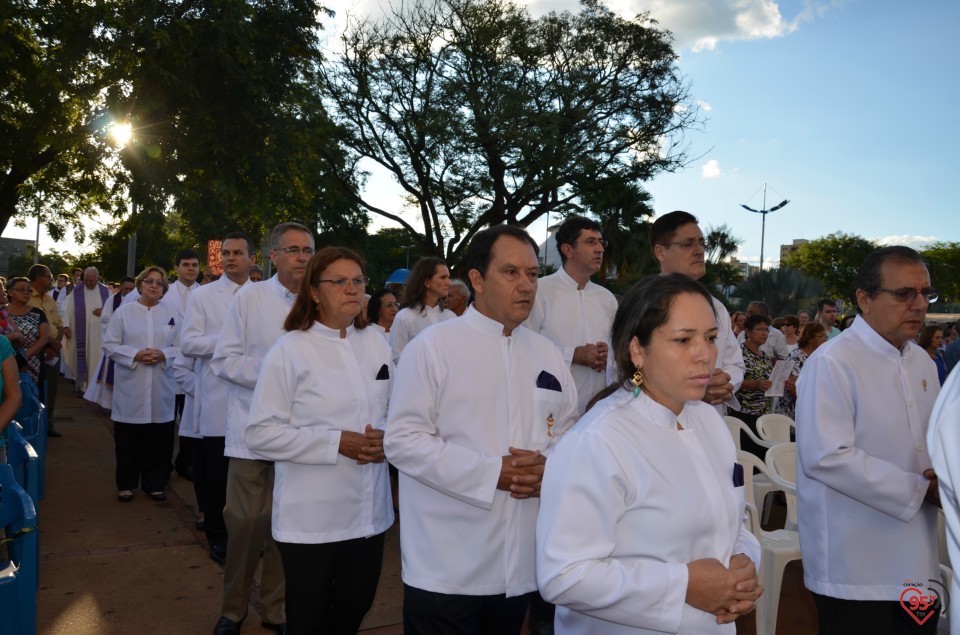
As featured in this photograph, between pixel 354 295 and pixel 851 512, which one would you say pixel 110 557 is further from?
pixel 851 512

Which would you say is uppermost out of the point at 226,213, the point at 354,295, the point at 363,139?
the point at 363,139

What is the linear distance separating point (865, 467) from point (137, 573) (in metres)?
4.45

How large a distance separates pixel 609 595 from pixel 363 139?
23365 mm

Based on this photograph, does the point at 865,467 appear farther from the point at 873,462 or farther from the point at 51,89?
the point at 51,89

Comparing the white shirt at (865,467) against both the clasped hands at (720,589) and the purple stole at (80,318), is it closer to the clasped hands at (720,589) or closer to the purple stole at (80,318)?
the clasped hands at (720,589)

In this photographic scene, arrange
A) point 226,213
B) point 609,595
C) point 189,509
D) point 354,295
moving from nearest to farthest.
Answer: point 609,595
point 354,295
point 189,509
point 226,213

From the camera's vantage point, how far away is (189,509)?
21.7ft

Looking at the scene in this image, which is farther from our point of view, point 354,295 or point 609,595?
point 354,295

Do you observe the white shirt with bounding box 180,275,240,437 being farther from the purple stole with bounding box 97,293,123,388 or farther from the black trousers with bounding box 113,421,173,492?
the purple stole with bounding box 97,293,123,388

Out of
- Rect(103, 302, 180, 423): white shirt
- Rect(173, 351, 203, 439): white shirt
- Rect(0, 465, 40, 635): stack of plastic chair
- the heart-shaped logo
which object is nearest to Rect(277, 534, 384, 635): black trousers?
Rect(0, 465, 40, 635): stack of plastic chair

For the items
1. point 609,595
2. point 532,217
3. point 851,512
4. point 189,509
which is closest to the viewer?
point 609,595

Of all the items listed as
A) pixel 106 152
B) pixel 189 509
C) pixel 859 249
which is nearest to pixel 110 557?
pixel 189 509

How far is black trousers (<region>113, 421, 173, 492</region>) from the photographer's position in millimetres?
6844

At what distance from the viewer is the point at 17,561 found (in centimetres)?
303
